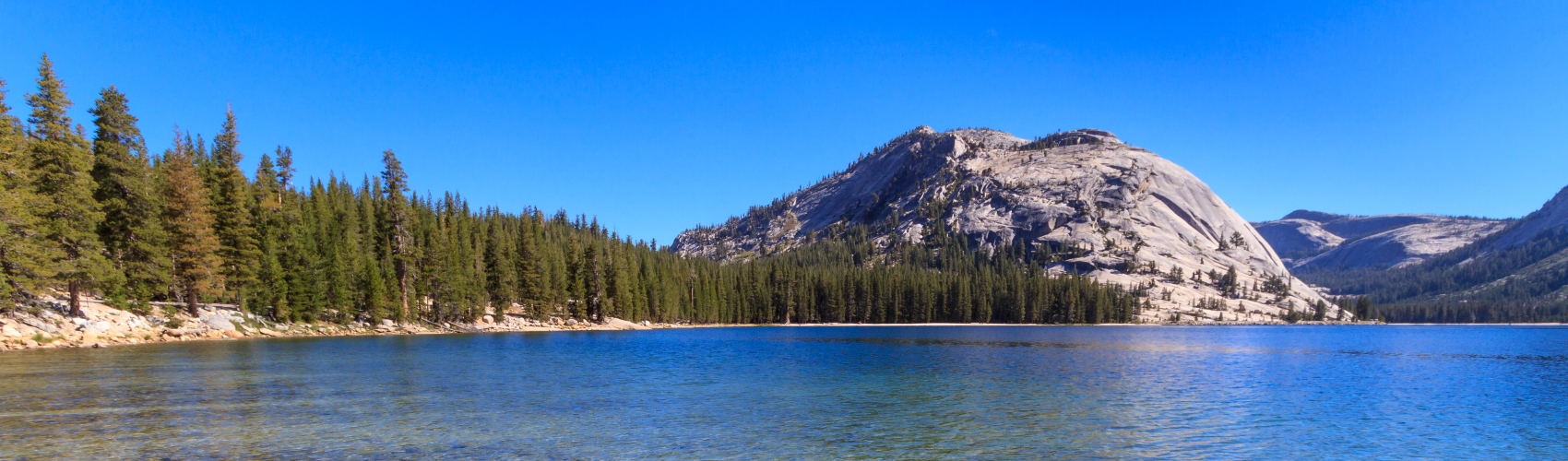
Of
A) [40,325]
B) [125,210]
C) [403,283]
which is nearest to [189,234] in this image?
[125,210]

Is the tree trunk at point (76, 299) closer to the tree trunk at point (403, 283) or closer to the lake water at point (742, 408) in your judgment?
the lake water at point (742, 408)

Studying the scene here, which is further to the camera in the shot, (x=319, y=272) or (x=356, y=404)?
(x=319, y=272)

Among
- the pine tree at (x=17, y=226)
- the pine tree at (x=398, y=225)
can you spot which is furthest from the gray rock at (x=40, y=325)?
the pine tree at (x=398, y=225)

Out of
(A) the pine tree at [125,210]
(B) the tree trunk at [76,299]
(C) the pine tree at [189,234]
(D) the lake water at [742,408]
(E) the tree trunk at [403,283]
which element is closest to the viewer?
(D) the lake water at [742,408]

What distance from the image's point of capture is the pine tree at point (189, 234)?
6900 centimetres

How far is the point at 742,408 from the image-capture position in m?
31.9

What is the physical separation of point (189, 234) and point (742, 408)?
65.3 metres

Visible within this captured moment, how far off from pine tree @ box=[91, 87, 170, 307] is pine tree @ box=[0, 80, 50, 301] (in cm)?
932

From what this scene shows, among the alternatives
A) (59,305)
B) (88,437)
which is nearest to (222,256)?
(59,305)

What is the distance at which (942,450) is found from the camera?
23031mm

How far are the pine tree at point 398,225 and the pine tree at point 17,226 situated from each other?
1590 inches

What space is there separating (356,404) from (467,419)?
21.6ft

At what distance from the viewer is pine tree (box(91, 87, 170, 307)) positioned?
213 ft

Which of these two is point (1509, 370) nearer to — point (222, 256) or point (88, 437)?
point (88, 437)
